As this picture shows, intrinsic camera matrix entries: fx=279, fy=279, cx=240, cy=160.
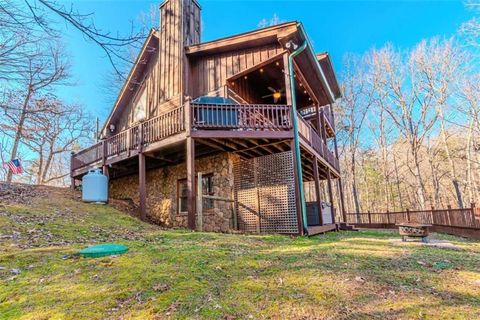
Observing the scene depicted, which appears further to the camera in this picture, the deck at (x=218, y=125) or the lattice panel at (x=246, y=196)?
the lattice panel at (x=246, y=196)

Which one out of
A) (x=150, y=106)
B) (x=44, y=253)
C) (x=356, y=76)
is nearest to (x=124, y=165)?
(x=150, y=106)

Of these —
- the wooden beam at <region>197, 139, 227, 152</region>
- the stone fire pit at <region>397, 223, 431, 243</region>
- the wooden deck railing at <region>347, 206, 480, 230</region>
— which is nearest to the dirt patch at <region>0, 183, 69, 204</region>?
the wooden beam at <region>197, 139, 227, 152</region>

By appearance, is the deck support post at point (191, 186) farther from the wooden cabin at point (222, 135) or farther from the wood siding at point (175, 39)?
the wood siding at point (175, 39)

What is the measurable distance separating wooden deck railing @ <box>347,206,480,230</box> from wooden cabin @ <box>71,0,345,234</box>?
5.28m

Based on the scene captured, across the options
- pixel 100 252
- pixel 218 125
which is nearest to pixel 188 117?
pixel 218 125

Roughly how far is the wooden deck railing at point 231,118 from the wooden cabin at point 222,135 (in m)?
0.03

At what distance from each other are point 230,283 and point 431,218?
15.2 m

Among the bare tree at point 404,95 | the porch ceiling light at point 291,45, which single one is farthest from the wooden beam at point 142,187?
the bare tree at point 404,95

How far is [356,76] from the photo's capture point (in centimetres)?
2483

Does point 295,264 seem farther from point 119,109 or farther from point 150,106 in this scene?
point 119,109

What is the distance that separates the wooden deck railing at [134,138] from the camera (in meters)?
8.75

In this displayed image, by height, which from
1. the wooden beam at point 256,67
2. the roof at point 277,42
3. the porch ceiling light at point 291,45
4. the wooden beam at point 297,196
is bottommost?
the wooden beam at point 297,196

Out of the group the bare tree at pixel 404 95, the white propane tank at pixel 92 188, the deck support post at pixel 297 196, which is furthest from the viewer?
the bare tree at pixel 404 95

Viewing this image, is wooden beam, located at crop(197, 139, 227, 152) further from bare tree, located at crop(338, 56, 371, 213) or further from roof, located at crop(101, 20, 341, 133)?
bare tree, located at crop(338, 56, 371, 213)
